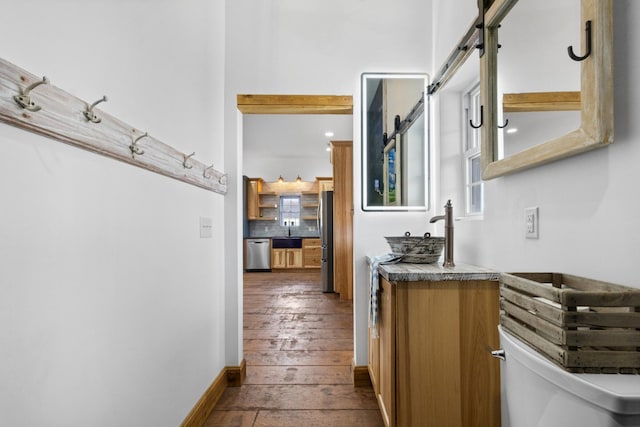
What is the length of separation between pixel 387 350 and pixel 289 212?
24.5 feet

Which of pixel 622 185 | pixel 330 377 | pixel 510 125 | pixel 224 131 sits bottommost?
pixel 330 377

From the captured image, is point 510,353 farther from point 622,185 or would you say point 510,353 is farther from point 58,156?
point 58,156

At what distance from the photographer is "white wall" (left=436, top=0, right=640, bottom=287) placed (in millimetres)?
841

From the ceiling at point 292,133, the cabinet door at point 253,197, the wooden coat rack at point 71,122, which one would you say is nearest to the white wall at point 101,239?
the wooden coat rack at point 71,122

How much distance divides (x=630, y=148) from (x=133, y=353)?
1750 mm

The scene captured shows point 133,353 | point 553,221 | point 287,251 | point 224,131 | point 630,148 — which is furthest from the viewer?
point 287,251

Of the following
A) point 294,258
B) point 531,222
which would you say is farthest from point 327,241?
point 531,222

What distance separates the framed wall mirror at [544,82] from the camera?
89 cm

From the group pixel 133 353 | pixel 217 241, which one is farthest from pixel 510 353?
pixel 217 241

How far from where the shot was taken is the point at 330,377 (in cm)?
252

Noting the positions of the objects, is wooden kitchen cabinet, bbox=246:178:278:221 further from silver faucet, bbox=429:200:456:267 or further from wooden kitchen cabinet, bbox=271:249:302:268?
silver faucet, bbox=429:200:456:267

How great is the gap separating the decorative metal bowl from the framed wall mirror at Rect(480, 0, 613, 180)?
0.49 metres

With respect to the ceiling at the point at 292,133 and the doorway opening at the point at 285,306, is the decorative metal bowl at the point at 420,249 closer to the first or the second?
the doorway opening at the point at 285,306

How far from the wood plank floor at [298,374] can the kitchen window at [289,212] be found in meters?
4.37
